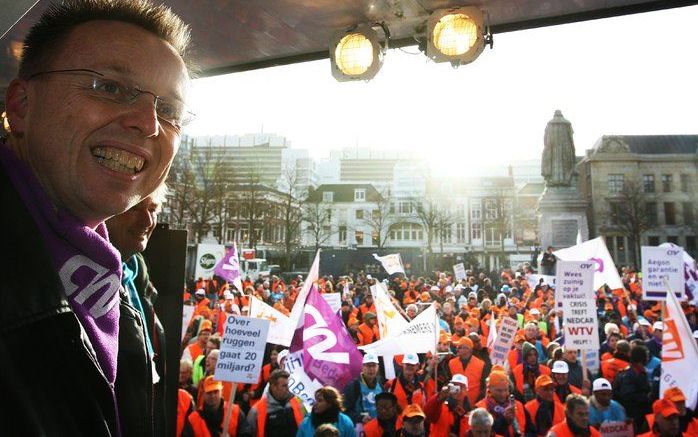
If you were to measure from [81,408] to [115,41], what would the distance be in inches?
30.6

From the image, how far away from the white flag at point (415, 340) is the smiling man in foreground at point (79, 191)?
21.6 feet

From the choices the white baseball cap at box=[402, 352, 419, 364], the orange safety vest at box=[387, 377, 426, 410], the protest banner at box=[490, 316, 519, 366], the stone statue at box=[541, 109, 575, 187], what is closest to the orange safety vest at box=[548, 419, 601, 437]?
the orange safety vest at box=[387, 377, 426, 410]

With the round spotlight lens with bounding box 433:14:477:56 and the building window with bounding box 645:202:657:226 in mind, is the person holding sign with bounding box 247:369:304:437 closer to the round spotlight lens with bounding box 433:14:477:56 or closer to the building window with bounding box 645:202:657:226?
the round spotlight lens with bounding box 433:14:477:56

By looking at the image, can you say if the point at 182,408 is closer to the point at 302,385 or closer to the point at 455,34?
→ the point at 302,385

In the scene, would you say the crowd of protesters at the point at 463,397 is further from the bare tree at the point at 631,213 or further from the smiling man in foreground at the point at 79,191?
the bare tree at the point at 631,213

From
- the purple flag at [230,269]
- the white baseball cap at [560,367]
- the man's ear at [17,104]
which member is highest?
the man's ear at [17,104]

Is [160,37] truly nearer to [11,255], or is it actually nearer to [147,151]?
[147,151]

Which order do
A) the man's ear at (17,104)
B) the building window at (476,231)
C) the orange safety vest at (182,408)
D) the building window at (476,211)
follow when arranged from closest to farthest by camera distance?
the man's ear at (17,104)
the orange safety vest at (182,408)
the building window at (476,231)
the building window at (476,211)

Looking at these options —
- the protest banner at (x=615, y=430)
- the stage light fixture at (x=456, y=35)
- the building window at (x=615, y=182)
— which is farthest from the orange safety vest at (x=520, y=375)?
the building window at (x=615, y=182)

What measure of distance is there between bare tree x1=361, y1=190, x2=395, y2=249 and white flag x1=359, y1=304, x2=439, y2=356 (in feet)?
181

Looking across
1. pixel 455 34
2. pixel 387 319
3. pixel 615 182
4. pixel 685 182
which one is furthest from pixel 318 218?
pixel 455 34

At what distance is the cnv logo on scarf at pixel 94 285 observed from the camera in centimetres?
95

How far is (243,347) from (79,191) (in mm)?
5465

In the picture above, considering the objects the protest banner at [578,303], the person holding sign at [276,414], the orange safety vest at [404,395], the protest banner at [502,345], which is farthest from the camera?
the protest banner at [502,345]
